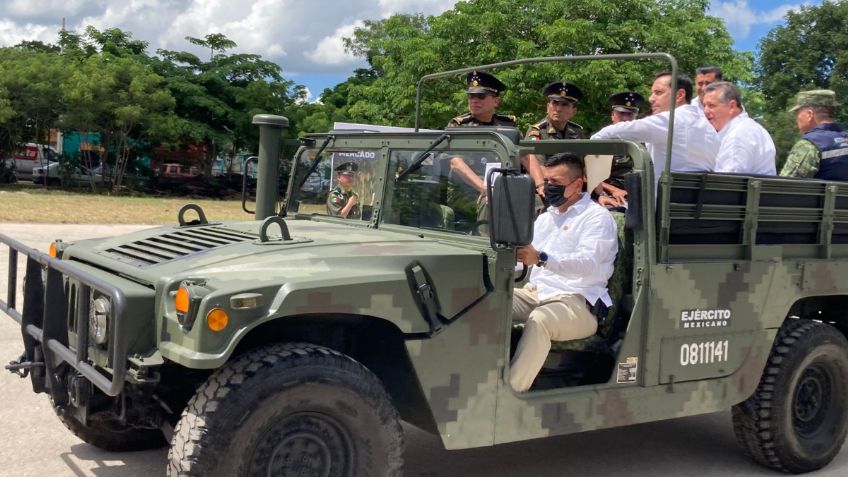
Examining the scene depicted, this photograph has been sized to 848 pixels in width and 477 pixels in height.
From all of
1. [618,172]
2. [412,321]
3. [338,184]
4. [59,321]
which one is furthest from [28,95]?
[412,321]

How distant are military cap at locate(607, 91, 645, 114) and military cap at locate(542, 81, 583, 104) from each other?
0.37 meters

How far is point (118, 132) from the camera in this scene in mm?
29688

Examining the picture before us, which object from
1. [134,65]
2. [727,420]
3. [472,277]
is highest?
[134,65]

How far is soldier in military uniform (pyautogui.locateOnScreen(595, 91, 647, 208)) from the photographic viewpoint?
5090 millimetres

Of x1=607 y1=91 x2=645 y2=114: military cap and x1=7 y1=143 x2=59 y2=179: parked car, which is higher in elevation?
x1=607 y1=91 x2=645 y2=114: military cap

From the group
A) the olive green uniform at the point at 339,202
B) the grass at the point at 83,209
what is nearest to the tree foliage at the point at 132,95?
the grass at the point at 83,209

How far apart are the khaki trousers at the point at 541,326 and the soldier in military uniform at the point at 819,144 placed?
223 cm

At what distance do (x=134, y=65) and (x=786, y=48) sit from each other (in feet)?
98.4

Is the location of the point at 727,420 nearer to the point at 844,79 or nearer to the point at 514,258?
the point at 514,258

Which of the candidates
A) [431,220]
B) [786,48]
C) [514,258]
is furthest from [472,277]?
[786,48]

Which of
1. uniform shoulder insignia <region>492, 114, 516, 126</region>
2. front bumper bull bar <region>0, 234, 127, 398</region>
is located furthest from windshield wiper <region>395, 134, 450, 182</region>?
uniform shoulder insignia <region>492, 114, 516, 126</region>

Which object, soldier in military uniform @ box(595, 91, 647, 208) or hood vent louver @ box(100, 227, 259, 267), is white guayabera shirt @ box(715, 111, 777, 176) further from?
hood vent louver @ box(100, 227, 259, 267)

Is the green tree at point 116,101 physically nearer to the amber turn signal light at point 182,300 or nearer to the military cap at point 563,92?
the military cap at point 563,92

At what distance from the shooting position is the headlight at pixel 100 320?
3.44 metres
